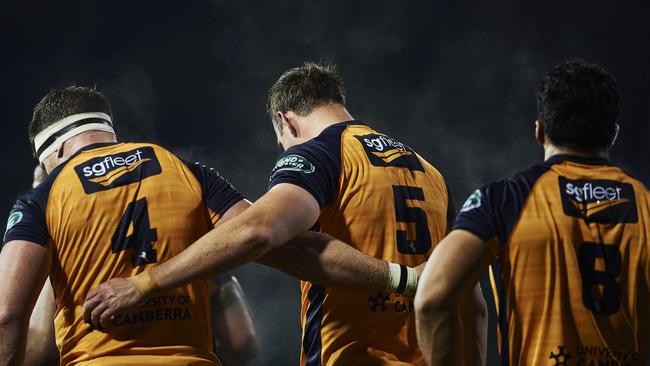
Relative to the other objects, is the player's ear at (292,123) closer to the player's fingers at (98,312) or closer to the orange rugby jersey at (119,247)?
the orange rugby jersey at (119,247)

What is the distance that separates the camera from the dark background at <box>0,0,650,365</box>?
8.18 meters

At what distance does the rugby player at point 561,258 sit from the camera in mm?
2184

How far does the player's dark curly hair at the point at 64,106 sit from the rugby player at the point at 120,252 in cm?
34

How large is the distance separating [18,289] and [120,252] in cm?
30

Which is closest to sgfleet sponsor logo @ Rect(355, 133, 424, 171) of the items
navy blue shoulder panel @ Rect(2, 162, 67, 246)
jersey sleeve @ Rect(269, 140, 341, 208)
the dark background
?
jersey sleeve @ Rect(269, 140, 341, 208)

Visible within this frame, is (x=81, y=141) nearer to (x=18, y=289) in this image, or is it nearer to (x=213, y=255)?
(x=18, y=289)

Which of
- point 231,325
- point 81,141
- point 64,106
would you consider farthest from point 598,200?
point 231,325

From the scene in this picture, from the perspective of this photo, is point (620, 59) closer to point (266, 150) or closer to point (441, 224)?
point (266, 150)

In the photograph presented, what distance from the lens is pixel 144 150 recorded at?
2.98m

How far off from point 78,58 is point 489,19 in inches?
141

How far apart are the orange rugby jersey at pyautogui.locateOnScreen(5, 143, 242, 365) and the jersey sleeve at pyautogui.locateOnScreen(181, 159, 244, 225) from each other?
2.6 inches

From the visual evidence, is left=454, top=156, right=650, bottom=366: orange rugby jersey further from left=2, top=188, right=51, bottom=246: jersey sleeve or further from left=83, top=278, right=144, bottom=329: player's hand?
left=2, top=188, right=51, bottom=246: jersey sleeve

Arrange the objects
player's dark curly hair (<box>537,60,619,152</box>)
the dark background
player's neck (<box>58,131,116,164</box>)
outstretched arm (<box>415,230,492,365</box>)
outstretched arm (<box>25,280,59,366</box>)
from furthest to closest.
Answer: the dark background
outstretched arm (<box>25,280,59,366</box>)
player's neck (<box>58,131,116,164</box>)
player's dark curly hair (<box>537,60,619,152</box>)
outstretched arm (<box>415,230,492,365</box>)

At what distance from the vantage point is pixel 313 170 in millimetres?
2809
